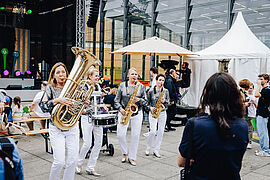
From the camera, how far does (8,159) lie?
132 cm

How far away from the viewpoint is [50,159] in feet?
19.6

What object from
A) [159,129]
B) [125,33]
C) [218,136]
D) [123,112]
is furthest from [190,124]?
[125,33]

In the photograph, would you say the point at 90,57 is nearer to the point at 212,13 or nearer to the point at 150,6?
the point at 212,13

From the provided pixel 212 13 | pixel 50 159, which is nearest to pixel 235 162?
pixel 50 159

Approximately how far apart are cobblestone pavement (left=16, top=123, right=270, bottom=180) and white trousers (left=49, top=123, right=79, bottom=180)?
1.18 meters

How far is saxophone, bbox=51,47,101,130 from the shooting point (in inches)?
146

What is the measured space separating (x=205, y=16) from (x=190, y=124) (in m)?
16.1

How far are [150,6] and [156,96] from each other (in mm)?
14092

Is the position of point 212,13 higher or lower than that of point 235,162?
higher

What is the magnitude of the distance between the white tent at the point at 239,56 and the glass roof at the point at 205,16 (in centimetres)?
495

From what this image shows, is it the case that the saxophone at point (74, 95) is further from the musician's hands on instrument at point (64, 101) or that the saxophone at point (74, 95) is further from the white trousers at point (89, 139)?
the white trousers at point (89, 139)

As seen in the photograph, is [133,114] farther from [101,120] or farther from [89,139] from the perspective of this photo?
A: [89,139]

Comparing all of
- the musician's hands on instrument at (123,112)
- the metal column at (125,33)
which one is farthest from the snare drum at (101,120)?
the metal column at (125,33)

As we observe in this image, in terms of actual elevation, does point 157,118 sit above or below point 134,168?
above
